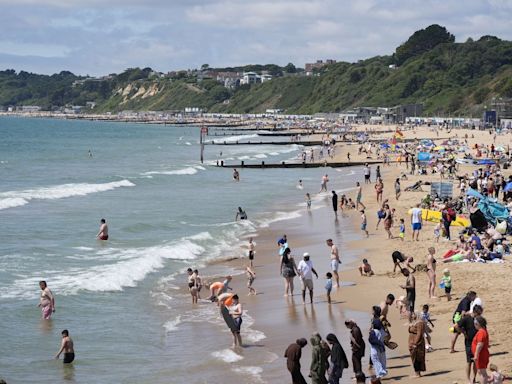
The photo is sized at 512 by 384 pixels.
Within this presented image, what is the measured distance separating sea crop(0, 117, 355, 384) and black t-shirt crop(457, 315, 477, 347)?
11.3 ft

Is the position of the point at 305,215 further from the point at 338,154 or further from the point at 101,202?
the point at 338,154

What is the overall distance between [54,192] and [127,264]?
22.8m

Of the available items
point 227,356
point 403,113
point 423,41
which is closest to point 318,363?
point 227,356

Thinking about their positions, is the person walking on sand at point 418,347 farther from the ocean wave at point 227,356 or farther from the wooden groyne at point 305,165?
the wooden groyne at point 305,165

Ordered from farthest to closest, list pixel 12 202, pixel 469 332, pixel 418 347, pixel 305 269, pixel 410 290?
pixel 12 202 < pixel 305 269 < pixel 410 290 < pixel 418 347 < pixel 469 332

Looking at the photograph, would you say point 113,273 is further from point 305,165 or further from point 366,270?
point 305,165

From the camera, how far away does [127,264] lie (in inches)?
917

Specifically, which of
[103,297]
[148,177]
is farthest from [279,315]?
[148,177]

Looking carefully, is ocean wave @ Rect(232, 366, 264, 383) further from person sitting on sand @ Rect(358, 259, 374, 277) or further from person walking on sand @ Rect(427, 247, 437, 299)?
person sitting on sand @ Rect(358, 259, 374, 277)

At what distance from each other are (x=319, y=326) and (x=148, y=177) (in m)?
40.7

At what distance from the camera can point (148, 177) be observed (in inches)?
2199

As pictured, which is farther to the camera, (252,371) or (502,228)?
(502,228)

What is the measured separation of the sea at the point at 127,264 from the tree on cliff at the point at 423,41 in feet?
434

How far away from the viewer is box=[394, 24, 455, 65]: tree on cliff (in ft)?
595
